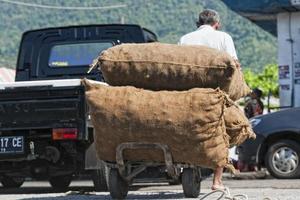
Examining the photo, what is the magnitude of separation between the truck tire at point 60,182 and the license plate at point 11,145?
1.84 m

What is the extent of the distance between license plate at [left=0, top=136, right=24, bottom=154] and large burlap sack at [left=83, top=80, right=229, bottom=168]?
99.4 inches

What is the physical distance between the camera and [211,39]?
28.4ft

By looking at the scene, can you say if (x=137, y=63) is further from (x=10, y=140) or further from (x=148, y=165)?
(x=10, y=140)

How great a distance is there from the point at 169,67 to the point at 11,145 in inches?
Result: 121

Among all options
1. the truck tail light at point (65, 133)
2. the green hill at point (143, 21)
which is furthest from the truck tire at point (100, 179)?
the green hill at point (143, 21)

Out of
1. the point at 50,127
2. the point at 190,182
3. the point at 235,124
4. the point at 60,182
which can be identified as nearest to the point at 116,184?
the point at 190,182

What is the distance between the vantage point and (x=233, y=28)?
6581 centimetres

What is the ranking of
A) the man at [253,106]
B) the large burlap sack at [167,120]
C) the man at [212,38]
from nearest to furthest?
the large burlap sack at [167,120] < the man at [212,38] < the man at [253,106]

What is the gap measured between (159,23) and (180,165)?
58.1 m

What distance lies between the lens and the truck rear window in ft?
38.6

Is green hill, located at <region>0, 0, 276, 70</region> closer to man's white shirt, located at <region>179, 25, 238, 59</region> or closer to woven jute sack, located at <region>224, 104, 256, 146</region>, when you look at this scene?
man's white shirt, located at <region>179, 25, 238, 59</region>

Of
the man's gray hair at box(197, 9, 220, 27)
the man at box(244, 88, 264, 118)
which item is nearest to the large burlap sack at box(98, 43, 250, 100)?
the man's gray hair at box(197, 9, 220, 27)

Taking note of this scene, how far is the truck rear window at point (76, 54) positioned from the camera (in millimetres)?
11758

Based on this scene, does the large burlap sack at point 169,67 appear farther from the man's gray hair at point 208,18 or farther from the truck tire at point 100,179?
the truck tire at point 100,179
